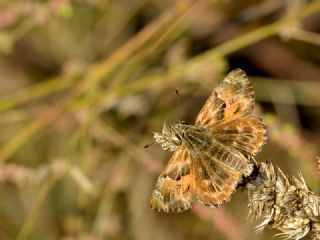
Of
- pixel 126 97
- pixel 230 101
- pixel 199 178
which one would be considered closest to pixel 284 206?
pixel 199 178

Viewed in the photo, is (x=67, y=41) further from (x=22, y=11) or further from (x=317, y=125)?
(x=317, y=125)

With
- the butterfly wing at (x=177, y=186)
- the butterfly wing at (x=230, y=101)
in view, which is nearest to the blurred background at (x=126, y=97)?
the butterfly wing at (x=230, y=101)

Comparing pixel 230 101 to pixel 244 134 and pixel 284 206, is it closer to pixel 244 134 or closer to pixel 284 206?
pixel 244 134

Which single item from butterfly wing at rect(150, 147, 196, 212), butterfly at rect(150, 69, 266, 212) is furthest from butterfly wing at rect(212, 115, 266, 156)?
butterfly wing at rect(150, 147, 196, 212)

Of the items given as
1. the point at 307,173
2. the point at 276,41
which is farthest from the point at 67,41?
the point at 307,173

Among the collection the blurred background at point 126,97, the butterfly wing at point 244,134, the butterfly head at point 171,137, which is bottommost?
the blurred background at point 126,97

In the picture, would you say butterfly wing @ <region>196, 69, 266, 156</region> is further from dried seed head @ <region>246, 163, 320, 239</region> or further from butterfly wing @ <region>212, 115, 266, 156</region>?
dried seed head @ <region>246, 163, 320, 239</region>

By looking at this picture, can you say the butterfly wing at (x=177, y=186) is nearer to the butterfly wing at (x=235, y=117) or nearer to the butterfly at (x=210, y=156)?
the butterfly at (x=210, y=156)
